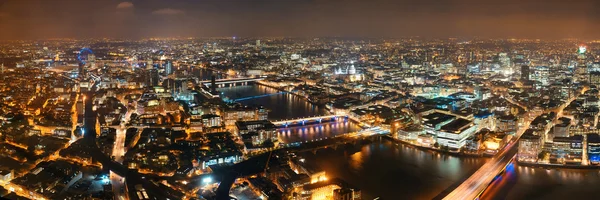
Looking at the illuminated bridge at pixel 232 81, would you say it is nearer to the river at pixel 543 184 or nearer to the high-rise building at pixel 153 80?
the high-rise building at pixel 153 80

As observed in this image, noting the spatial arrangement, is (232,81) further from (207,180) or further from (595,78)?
(595,78)

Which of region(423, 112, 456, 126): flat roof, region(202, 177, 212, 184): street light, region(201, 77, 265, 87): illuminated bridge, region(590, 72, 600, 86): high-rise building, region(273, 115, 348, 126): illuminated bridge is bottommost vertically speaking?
region(202, 177, 212, 184): street light

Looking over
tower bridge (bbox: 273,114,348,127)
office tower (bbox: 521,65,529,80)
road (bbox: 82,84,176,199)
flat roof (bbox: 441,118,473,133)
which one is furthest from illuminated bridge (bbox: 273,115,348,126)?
office tower (bbox: 521,65,529,80)

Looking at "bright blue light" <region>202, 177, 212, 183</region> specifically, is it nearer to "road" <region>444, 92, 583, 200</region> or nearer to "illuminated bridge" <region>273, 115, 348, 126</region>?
"road" <region>444, 92, 583, 200</region>

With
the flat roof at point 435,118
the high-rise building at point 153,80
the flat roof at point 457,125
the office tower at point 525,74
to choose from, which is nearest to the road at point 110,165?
the high-rise building at point 153,80

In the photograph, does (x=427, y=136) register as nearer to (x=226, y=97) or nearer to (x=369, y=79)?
(x=226, y=97)

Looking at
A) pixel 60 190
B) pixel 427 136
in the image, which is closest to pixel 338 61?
pixel 427 136

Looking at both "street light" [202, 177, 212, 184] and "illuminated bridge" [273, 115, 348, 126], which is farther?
"illuminated bridge" [273, 115, 348, 126]

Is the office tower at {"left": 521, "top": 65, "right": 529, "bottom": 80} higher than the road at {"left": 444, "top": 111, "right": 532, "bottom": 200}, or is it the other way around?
the office tower at {"left": 521, "top": 65, "right": 529, "bottom": 80}

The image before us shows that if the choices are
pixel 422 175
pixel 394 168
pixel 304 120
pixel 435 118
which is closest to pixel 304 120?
pixel 304 120
